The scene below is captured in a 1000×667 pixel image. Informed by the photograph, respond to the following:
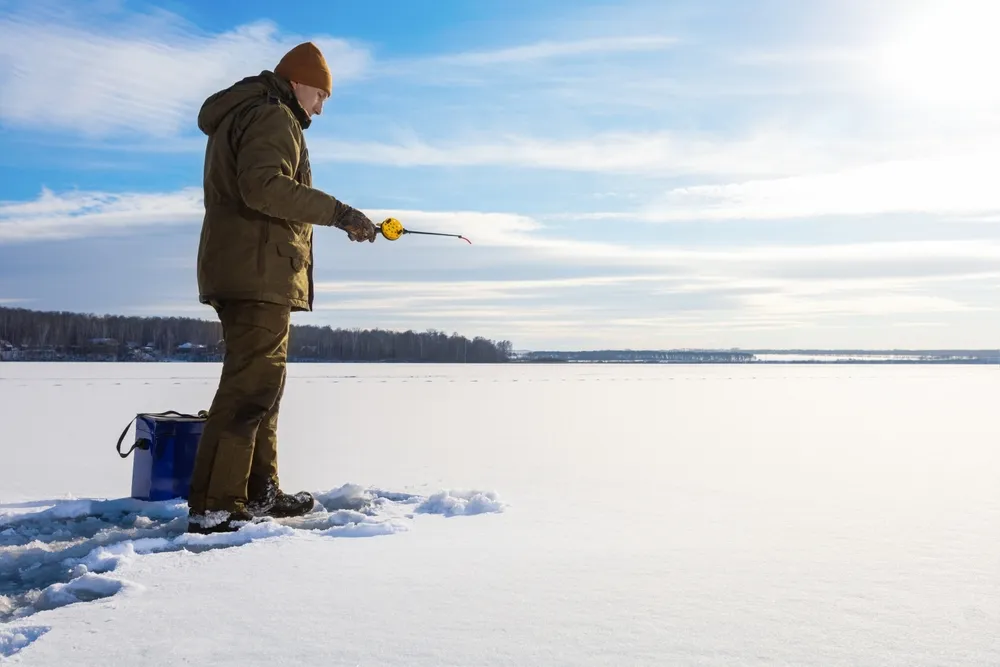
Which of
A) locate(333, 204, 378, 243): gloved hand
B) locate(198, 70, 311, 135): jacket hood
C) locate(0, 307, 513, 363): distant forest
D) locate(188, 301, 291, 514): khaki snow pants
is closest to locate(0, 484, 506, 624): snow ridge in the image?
locate(188, 301, 291, 514): khaki snow pants

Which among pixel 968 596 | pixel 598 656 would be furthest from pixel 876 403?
pixel 598 656

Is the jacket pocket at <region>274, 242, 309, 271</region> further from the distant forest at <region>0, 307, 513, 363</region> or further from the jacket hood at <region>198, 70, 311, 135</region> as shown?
the distant forest at <region>0, 307, 513, 363</region>

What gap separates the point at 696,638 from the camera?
5.54 feet

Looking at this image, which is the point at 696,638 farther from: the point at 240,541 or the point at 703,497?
the point at 703,497

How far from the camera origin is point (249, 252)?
295cm

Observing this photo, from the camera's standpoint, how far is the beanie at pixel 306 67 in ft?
10.2

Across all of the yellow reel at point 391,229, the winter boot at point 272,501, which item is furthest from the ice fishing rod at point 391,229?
the winter boot at point 272,501

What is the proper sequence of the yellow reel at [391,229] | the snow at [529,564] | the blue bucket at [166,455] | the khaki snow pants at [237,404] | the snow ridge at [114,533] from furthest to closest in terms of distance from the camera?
the blue bucket at [166,455] < the yellow reel at [391,229] < the khaki snow pants at [237,404] < the snow ridge at [114,533] < the snow at [529,564]

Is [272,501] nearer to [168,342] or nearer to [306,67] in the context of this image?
[306,67]

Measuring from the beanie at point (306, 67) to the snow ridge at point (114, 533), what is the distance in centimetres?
151

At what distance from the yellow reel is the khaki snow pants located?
0.45 metres

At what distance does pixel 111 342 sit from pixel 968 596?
2811 inches

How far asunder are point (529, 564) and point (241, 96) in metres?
1.80

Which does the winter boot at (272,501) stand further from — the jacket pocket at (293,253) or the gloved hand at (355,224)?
the gloved hand at (355,224)
